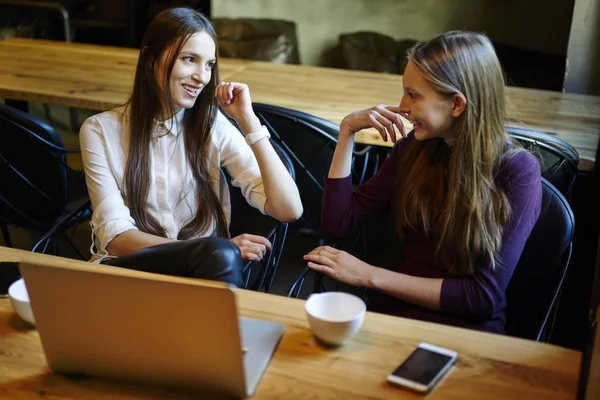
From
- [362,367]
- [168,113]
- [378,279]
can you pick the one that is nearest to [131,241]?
[168,113]

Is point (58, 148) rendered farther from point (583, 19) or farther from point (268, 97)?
point (583, 19)

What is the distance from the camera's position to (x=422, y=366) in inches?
43.0

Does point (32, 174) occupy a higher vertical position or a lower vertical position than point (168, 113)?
lower

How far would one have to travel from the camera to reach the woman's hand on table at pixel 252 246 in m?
1.65

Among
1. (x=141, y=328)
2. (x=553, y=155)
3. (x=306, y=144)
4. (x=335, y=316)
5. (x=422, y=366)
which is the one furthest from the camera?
(x=306, y=144)

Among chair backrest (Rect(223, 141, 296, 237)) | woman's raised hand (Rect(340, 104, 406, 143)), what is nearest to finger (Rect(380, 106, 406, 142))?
woman's raised hand (Rect(340, 104, 406, 143))

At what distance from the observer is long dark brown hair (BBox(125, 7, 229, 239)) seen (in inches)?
71.7

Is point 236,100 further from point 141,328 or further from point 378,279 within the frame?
point 141,328

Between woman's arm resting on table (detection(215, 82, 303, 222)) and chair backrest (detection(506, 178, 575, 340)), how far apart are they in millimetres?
570

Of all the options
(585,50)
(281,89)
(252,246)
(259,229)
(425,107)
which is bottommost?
(259,229)

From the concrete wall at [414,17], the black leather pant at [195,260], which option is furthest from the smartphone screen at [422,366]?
the concrete wall at [414,17]

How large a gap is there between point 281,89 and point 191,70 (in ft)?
3.42

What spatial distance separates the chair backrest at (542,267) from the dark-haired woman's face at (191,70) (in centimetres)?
87

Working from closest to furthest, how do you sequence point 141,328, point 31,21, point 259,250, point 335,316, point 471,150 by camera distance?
point 141,328 < point 335,316 < point 471,150 < point 259,250 < point 31,21
